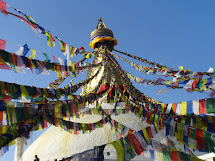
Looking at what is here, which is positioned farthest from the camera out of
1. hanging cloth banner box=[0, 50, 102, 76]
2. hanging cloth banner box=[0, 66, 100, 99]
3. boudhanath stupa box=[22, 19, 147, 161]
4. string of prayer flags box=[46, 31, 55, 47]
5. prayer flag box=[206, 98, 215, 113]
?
boudhanath stupa box=[22, 19, 147, 161]

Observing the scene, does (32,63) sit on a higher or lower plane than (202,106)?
higher

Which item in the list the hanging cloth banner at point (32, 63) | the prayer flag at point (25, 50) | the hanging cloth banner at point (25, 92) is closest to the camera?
the hanging cloth banner at point (25, 92)

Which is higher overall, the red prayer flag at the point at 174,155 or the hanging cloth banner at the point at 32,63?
the hanging cloth banner at the point at 32,63

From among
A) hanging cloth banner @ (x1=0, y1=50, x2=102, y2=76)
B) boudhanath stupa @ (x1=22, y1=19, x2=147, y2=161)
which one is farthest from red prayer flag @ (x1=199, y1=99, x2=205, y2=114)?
hanging cloth banner @ (x1=0, y1=50, x2=102, y2=76)

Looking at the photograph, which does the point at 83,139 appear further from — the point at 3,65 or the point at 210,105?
the point at 210,105

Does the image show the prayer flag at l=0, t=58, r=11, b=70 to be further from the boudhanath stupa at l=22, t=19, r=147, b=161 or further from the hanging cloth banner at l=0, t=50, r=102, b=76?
the boudhanath stupa at l=22, t=19, r=147, b=161

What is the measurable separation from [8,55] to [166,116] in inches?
145

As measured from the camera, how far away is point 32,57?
3.89 m

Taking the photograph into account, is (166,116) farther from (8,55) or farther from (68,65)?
(8,55)

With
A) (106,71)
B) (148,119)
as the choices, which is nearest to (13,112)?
(148,119)

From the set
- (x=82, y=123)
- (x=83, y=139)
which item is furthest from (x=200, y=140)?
(x=83, y=139)

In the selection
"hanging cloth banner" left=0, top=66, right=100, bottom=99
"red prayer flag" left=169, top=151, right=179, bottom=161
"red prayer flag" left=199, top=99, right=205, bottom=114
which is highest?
"hanging cloth banner" left=0, top=66, right=100, bottom=99

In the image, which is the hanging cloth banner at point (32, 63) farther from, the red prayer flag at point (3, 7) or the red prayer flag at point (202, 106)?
the red prayer flag at point (202, 106)

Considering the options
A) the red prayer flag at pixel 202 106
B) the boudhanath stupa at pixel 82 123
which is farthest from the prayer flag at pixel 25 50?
the red prayer flag at pixel 202 106
